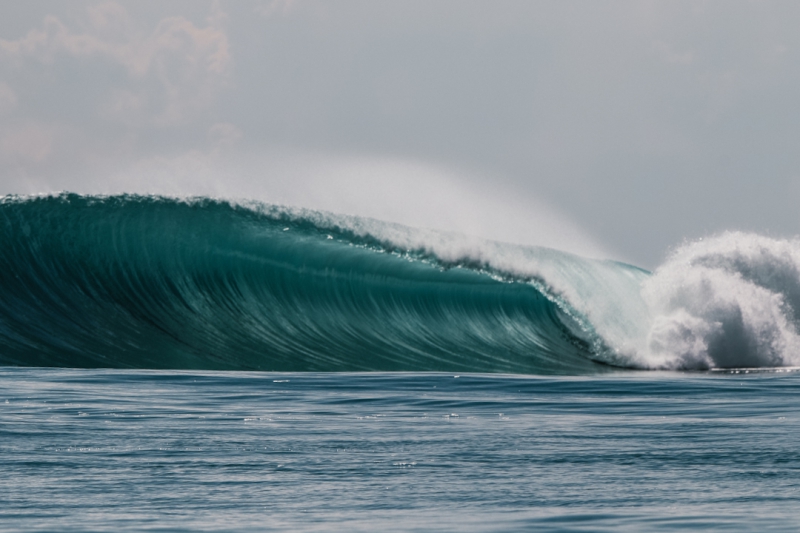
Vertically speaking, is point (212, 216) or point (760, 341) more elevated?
point (212, 216)

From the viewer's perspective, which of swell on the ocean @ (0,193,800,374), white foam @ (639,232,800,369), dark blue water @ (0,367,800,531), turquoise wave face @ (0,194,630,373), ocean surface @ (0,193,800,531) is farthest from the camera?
white foam @ (639,232,800,369)

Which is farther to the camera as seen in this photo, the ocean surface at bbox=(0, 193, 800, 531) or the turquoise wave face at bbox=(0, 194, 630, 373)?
the turquoise wave face at bbox=(0, 194, 630, 373)

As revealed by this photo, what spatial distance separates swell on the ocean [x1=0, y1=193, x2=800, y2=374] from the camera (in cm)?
1337

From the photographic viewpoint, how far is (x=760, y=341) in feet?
51.0

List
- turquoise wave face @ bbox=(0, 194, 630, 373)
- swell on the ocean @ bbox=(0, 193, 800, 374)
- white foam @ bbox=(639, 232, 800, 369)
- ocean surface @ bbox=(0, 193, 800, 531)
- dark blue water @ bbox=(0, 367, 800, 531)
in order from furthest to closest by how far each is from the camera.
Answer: white foam @ bbox=(639, 232, 800, 369), swell on the ocean @ bbox=(0, 193, 800, 374), turquoise wave face @ bbox=(0, 194, 630, 373), ocean surface @ bbox=(0, 193, 800, 531), dark blue water @ bbox=(0, 367, 800, 531)

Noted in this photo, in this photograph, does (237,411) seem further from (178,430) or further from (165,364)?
(165,364)

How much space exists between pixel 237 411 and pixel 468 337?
27.8 feet

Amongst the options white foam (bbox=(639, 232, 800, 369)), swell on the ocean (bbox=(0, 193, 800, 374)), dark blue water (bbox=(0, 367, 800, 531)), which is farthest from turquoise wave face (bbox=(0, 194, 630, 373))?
dark blue water (bbox=(0, 367, 800, 531))

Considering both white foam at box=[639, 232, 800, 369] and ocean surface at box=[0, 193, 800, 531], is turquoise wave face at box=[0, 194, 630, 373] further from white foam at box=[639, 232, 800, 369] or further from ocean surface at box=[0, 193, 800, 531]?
white foam at box=[639, 232, 800, 369]

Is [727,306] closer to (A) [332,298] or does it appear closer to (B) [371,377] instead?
(A) [332,298]

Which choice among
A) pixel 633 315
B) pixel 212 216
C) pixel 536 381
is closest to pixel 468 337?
pixel 633 315

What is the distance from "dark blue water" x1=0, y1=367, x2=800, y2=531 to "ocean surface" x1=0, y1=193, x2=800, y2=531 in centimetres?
2

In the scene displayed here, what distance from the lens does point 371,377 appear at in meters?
10.7

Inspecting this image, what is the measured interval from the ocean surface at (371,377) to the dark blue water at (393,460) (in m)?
0.02
